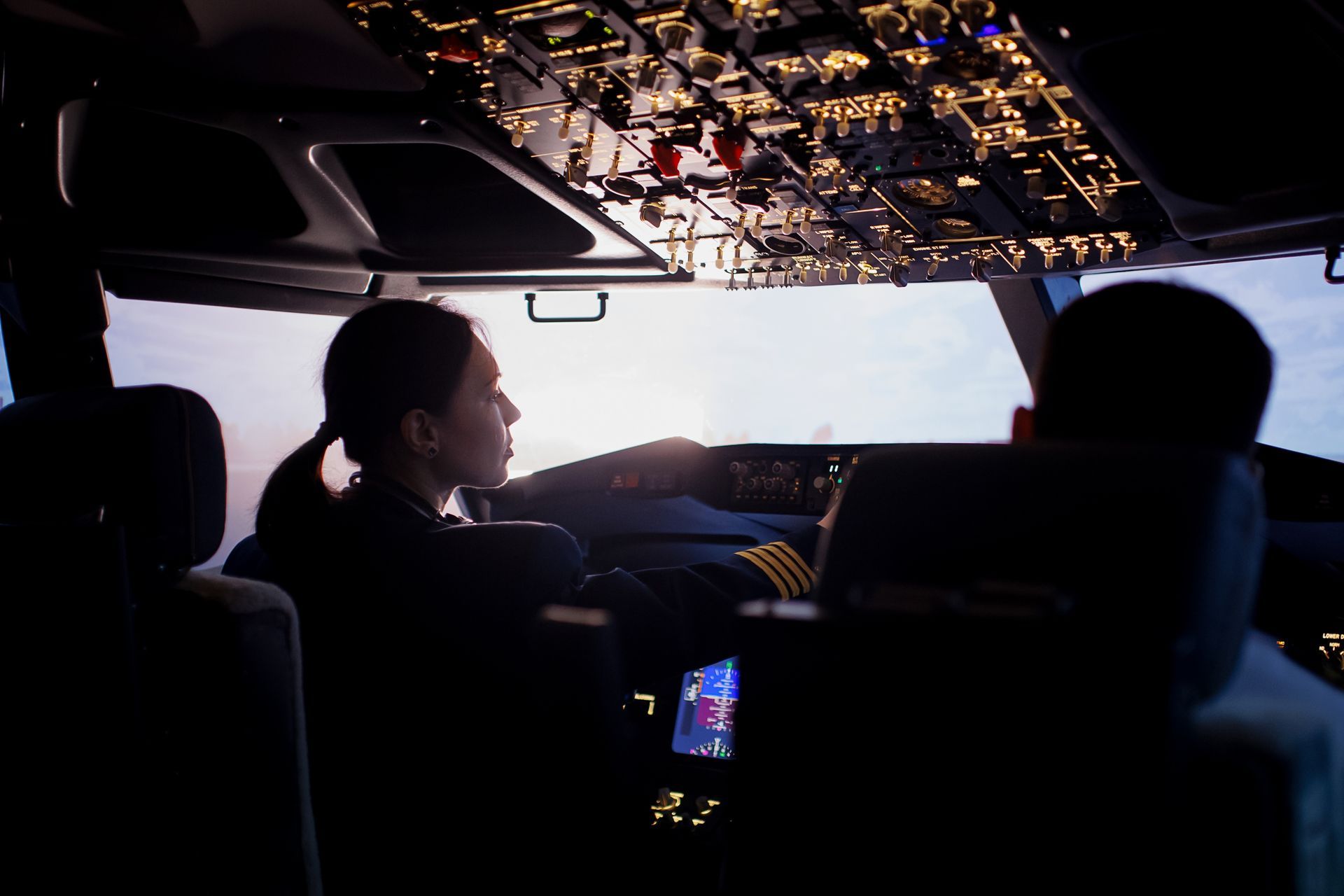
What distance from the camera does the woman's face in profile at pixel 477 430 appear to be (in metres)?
1.42

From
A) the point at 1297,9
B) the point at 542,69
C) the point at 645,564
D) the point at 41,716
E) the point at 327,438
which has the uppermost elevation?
the point at 542,69

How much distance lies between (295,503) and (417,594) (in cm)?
24

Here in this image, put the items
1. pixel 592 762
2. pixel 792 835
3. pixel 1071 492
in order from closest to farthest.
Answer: pixel 1071 492
pixel 792 835
pixel 592 762

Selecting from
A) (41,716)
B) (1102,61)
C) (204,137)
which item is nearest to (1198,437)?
(1102,61)

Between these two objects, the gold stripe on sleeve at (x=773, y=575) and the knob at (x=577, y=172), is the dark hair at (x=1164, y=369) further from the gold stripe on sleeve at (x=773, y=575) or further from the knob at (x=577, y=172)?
the knob at (x=577, y=172)

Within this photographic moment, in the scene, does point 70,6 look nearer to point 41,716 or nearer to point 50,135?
point 50,135

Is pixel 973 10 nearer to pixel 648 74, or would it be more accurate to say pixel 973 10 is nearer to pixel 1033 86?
pixel 1033 86

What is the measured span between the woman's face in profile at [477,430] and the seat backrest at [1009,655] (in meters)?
0.81

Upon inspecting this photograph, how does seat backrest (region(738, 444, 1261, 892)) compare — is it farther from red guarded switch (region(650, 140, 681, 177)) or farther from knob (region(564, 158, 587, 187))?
knob (region(564, 158, 587, 187))

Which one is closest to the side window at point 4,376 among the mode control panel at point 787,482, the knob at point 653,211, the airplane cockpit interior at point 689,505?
the airplane cockpit interior at point 689,505

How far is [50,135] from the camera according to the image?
1.92 meters

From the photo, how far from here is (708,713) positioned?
2.02 meters

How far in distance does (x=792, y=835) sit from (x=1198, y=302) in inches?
20.4

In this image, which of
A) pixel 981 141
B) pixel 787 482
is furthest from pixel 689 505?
pixel 981 141
